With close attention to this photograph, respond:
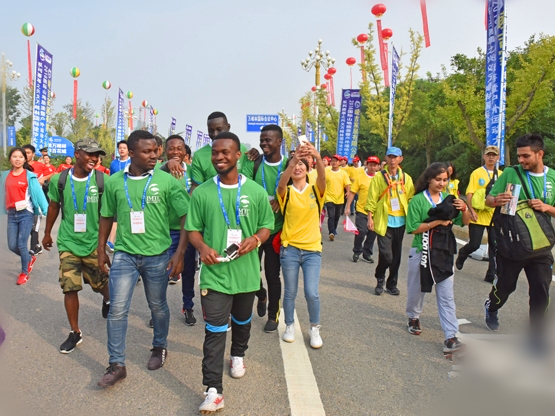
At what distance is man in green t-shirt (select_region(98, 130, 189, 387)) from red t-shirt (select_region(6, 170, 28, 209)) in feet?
11.3

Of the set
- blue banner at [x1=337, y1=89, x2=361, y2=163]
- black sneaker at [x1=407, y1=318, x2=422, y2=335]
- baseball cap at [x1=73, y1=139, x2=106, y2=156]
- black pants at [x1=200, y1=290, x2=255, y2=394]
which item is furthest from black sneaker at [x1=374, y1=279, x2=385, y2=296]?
blue banner at [x1=337, y1=89, x2=361, y2=163]

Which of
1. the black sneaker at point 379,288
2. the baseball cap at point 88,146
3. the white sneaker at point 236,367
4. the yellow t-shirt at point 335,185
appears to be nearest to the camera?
the white sneaker at point 236,367

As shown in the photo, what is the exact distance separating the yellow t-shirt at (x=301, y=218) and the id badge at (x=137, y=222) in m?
1.32

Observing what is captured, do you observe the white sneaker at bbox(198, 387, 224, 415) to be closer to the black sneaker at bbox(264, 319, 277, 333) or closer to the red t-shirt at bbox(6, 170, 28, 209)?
the black sneaker at bbox(264, 319, 277, 333)

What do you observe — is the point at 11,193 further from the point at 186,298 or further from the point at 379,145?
the point at 379,145

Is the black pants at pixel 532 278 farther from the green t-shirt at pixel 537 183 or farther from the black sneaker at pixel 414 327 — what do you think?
the black sneaker at pixel 414 327

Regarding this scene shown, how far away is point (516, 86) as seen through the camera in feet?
55.9

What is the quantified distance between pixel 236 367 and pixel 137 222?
1.43 m

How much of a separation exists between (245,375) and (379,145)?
38.6 m

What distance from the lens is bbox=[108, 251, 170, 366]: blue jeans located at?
11.4 feet

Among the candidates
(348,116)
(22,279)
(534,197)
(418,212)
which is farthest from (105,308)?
(348,116)

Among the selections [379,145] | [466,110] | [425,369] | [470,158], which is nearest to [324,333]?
[425,369]

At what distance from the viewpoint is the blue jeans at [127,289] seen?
3.48 meters

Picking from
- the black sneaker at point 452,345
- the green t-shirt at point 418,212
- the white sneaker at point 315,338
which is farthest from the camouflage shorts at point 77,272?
the black sneaker at point 452,345
